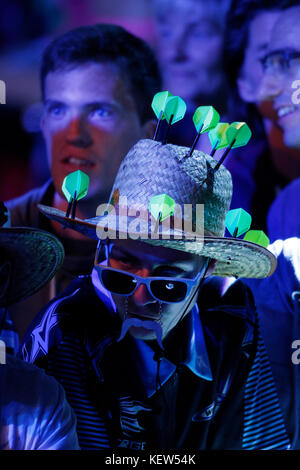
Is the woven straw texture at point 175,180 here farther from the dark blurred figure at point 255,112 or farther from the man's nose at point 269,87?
the man's nose at point 269,87

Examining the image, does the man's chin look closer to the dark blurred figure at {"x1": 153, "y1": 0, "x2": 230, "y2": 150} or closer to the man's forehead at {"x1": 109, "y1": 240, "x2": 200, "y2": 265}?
the man's forehead at {"x1": 109, "y1": 240, "x2": 200, "y2": 265}

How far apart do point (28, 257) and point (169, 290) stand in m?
0.52

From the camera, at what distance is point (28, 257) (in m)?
2.08

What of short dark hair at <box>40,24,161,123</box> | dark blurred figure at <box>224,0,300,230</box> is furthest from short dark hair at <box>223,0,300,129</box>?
short dark hair at <box>40,24,161,123</box>

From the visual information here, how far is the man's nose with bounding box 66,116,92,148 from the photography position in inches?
104

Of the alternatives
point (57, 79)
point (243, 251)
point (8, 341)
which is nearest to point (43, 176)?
point (57, 79)

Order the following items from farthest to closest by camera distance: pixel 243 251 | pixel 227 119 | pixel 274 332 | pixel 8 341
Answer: pixel 227 119, pixel 274 332, pixel 8 341, pixel 243 251

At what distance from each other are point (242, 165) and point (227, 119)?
0.25m

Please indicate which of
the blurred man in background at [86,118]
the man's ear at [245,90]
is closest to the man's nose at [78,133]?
the blurred man in background at [86,118]

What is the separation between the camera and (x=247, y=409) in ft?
7.66

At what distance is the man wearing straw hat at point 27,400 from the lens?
183 centimetres

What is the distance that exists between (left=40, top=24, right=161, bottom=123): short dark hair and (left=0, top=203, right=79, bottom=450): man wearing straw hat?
98 centimetres

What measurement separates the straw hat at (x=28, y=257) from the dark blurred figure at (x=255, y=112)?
1.16m
